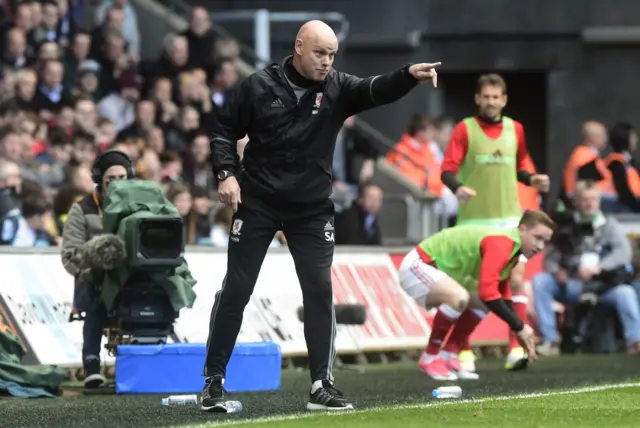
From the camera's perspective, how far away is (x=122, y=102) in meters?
21.0

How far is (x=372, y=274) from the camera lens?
17.6 meters

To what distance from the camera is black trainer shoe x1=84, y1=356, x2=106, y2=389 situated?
13.4m

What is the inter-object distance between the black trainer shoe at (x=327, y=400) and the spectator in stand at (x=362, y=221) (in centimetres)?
908

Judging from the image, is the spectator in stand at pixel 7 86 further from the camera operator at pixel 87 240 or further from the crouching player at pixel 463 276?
the crouching player at pixel 463 276

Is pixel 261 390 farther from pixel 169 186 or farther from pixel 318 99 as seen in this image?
pixel 169 186

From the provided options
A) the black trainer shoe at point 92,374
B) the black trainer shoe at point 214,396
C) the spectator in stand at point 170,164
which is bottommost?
Result: the black trainer shoe at point 92,374

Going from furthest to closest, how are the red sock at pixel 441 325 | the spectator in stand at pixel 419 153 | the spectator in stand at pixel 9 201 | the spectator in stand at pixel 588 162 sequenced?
the spectator in stand at pixel 419 153 → the spectator in stand at pixel 588 162 → the spectator in stand at pixel 9 201 → the red sock at pixel 441 325

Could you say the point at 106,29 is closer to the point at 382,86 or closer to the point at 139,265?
the point at 139,265

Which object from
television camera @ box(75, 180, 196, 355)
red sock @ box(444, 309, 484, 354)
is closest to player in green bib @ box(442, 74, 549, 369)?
red sock @ box(444, 309, 484, 354)

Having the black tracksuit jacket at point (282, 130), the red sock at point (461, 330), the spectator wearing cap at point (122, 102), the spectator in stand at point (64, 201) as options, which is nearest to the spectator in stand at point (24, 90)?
the spectator wearing cap at point (122, 102)

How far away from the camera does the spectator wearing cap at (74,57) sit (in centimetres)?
2078

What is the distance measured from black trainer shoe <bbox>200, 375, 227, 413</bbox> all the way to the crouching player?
10.8 ft

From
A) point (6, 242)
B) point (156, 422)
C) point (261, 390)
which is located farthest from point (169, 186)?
point (156, 422)

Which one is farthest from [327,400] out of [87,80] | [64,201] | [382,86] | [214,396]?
[87,80]
